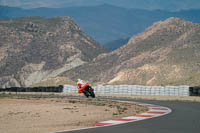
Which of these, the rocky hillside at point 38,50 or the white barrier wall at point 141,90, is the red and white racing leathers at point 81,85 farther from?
the rocky hillside at point 38,50

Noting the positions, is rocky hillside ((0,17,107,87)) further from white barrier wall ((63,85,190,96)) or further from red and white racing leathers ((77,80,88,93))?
red and white racing leathers ((77,80,88,93))

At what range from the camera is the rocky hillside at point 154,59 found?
76.8m

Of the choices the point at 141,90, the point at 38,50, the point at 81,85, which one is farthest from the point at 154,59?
the point at 81,85

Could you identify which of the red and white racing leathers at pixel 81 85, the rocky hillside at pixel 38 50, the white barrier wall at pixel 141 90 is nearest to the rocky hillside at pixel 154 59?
the rocky hillside at pixel 38 50

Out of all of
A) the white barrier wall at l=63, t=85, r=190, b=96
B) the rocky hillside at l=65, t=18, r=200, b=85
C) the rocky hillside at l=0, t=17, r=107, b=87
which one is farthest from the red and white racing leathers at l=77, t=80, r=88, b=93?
the rocky hillside at l=0, t=17, r=107, b=87

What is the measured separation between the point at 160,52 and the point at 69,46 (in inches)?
1224

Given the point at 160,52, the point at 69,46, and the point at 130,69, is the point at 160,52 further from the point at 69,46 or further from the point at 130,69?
the point at 69,46

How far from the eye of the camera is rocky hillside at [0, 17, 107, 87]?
102 meters

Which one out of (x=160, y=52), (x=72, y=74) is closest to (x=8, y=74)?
(x=72, y=74)

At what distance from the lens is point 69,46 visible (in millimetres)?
112375

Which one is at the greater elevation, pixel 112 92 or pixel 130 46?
pixel 130 46

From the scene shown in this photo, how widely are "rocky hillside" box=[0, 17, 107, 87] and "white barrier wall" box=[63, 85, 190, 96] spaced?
52706 millimetres

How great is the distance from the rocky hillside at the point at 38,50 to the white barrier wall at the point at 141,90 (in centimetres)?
5271

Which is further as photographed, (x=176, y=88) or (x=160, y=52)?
(x=160, y=52)
